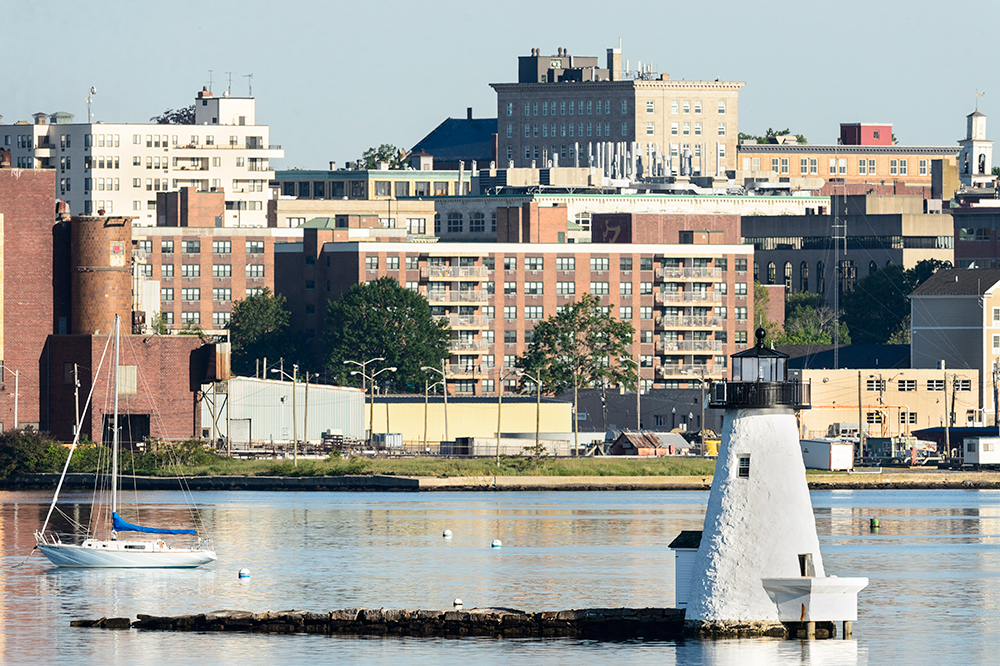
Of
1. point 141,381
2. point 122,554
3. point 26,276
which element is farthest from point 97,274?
point 122,554

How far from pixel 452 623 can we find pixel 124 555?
3422cm

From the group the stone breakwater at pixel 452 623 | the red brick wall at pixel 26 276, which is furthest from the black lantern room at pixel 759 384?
the red brick wall at pixel 26 276

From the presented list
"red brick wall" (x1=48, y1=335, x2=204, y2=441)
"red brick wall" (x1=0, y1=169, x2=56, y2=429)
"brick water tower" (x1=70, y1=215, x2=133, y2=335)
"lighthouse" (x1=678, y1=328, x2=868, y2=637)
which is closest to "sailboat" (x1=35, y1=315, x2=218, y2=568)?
"lighthouse" (x1=678, y1=328, x2=868, y2=637)

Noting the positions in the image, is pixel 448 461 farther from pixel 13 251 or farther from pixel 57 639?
pixel 57 639

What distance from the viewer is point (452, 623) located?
253 feet

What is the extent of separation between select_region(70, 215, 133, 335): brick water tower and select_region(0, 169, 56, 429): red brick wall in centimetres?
324

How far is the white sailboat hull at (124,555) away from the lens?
348ft

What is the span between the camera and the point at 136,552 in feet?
349

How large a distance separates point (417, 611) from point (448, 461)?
108 metres

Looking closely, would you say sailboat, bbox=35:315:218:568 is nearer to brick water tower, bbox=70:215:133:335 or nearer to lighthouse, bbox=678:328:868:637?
lighthouse, bbox=678:328:868:637

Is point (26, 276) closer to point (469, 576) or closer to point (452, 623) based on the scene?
point (469, 576)

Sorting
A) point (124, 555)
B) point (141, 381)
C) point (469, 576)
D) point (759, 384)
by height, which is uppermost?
point (759, 384)

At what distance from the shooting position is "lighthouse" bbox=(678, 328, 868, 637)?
218 ft

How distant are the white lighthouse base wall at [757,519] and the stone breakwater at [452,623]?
8047mm
